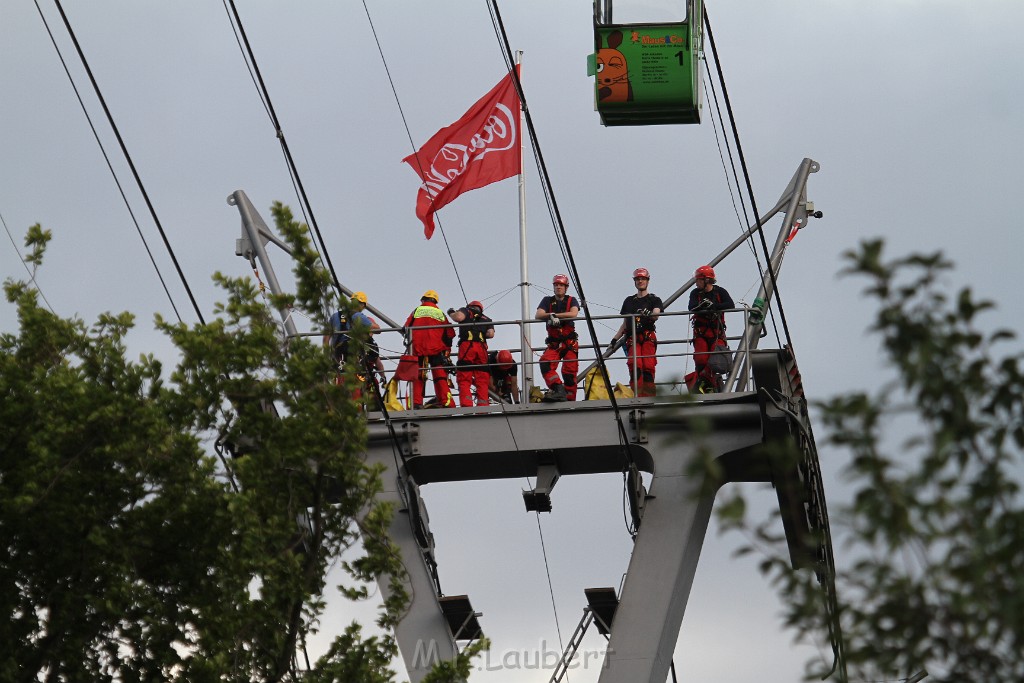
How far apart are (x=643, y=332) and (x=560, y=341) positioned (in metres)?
0.99

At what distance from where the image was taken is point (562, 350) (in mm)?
20797

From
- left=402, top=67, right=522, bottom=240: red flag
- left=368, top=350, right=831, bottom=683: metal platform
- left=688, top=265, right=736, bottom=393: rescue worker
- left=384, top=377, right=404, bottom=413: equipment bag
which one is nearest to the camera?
left=368, top=350, right=831, bottom=683: metal platform

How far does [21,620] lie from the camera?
16203mm

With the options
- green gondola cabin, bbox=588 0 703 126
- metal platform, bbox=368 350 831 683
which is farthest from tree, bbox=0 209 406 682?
green gondola cabin, bbox=588 0 703 126

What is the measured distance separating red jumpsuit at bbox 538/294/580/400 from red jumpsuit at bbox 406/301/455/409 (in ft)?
3.83

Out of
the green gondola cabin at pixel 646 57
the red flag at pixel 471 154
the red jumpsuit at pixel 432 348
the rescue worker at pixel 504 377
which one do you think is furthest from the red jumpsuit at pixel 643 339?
the red flag at pixel 471 154

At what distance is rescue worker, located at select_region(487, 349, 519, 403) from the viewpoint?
21.4 metres

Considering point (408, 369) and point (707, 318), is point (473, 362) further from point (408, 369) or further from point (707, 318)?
point (707, 318)

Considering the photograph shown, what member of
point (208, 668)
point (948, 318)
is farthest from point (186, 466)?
point (948, 318)

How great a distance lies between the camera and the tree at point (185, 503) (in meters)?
15.2

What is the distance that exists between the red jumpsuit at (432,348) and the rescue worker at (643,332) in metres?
2.13

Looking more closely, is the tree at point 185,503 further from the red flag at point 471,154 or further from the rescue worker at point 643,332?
the red flag at point 471,154

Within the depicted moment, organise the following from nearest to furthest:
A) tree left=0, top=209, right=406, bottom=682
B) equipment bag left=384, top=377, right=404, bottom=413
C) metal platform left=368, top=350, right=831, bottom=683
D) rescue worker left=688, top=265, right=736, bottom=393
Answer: tree left=0, top=209, right=406, bottom=682 → metal platform left=368, top=350, right=831, bottom=683 → rescue worker left=688, top=265, right=736, bottom=393 → equipment bag left=384, top=377, right=404, bottom=413

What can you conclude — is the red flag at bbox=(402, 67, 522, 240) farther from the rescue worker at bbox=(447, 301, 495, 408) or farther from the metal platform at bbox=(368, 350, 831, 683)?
the metal platform at bbox=(368, 350, 831, 683)
